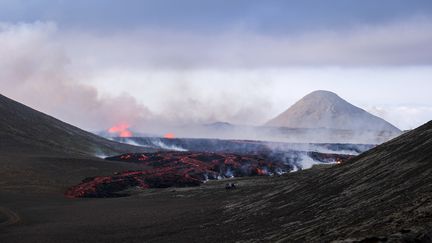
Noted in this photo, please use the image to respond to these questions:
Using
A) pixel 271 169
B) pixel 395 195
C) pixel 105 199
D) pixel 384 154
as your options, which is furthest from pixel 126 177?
pixel 395 195

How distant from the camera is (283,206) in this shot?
37.7 meters

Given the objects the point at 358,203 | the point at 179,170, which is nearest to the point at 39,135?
the point at 179,170

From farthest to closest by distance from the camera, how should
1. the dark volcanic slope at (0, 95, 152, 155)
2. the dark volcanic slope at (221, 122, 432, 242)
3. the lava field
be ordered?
the dark volcanic slope at (0, 95, 152, 155) → the lava field → the dark volcanic slope at (221, 122, 432, 242)

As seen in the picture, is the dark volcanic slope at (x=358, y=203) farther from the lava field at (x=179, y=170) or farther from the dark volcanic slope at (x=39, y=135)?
the dark volcanic slope at (x=39, y=135)

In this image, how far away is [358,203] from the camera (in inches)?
1133

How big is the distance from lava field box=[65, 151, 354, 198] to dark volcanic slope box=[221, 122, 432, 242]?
35328 mm

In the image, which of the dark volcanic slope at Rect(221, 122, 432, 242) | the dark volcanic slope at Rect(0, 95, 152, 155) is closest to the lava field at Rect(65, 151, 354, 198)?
the dark volcanic slope at Rect(0, 95, 152, 155)

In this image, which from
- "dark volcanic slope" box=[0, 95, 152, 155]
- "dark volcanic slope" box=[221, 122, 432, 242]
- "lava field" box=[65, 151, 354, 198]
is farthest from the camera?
"dark volcanic slope" box=[0, 95, 152, 155]

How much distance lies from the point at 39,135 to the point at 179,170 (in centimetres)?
5157

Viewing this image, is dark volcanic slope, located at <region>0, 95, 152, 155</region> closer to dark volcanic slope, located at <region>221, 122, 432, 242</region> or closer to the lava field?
the lava field

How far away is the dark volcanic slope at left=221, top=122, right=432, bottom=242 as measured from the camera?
21306 mm

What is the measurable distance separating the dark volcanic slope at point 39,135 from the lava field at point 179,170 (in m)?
18.9

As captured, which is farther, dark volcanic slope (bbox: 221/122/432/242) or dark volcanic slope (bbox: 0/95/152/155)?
dark volcanic slope (bbox: 0/95/152/155)

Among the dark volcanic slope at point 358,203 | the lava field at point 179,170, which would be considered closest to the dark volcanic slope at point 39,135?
the lava field at point 179,170
